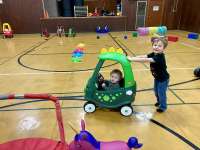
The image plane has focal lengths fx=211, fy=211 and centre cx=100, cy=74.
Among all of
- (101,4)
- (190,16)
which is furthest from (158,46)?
(101,4)

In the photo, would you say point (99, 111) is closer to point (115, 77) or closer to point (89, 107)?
point (89, 107)

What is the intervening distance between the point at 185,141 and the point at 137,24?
6939 mm

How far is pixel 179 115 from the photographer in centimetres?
204

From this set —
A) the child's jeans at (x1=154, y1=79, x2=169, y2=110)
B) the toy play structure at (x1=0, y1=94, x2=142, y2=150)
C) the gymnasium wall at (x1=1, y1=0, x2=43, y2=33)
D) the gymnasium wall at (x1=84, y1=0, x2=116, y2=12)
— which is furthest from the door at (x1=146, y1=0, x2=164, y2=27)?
the toy play structure at (x1=0, y1=94, x2=142, y2=150)

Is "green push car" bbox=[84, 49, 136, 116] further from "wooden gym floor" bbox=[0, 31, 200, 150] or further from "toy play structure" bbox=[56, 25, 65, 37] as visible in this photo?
"toy play structure" bbox=[56, 25, 65, 37]

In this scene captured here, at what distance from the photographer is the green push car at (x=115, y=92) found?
6.42 ft

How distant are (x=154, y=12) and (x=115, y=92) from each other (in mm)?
6747

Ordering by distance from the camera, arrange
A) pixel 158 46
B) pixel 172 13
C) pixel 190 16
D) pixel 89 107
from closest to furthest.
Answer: pixel 158 46, pixel 89 107, pixel 190 16, pixel 172 13

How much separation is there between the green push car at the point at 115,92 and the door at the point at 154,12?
21.3 ft

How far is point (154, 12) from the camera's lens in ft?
26.1

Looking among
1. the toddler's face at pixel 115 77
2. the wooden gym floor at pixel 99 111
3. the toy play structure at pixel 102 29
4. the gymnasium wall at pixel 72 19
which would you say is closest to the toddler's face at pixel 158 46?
the toddler's face at pixel 115 77

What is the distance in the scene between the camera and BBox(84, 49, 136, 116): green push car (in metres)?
1.96

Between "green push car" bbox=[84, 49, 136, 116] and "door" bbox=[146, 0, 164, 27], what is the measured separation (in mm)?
6485

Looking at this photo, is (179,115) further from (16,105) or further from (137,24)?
(137,24)
